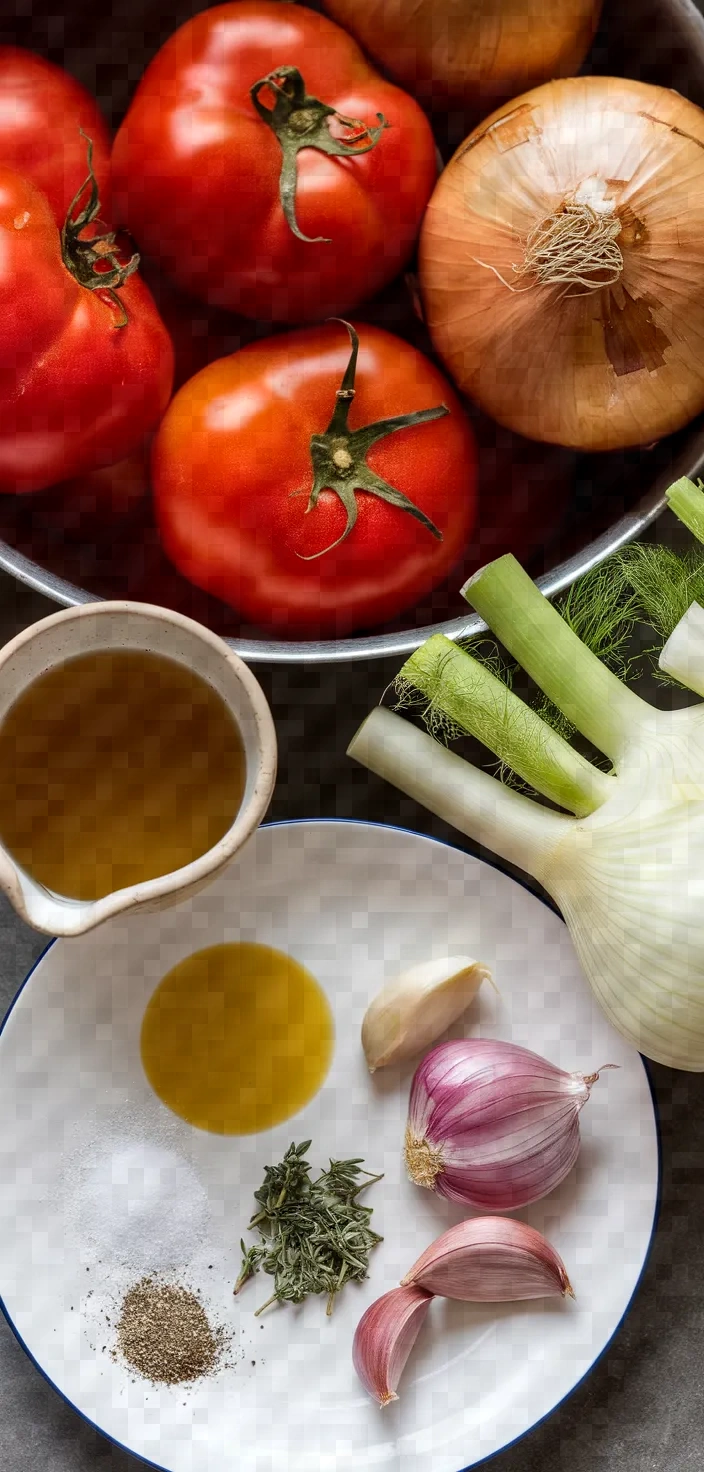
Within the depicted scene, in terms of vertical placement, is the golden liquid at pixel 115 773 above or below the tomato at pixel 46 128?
below

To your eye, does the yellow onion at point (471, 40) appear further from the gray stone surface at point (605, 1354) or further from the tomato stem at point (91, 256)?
the gray stone surface at point (605, 1354)

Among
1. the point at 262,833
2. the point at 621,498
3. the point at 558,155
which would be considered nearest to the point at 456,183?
the point at 558,155

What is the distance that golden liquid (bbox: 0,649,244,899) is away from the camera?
30.8 inches

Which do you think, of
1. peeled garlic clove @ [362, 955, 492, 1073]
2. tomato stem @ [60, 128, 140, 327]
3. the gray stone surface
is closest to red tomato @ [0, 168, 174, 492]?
tomato stem @ [60, 128, 140, 327]

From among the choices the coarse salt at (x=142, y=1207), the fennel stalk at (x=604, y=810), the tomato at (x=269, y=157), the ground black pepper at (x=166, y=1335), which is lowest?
the ground black pepper at (x=166, y=1335)

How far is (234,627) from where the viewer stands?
0.87 m

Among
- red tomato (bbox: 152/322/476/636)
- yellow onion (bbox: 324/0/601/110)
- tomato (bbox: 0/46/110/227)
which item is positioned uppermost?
yellow onion (bbox: 324/0/601/110)

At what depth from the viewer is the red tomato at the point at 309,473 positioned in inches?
29.3

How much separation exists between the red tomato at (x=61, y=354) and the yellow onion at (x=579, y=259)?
20 cm

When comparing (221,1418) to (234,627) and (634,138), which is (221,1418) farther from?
(634,138)

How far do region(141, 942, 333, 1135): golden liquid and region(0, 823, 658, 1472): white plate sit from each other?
0.01 m

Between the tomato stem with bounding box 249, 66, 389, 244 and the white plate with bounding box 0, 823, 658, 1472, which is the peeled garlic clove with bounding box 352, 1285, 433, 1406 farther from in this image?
the tomato stem with bounding box 249, 66, 389, 244

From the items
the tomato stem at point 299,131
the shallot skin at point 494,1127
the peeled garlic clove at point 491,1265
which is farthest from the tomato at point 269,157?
the peeled garlic clove at point 491,1265

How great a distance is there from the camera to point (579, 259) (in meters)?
0.67
